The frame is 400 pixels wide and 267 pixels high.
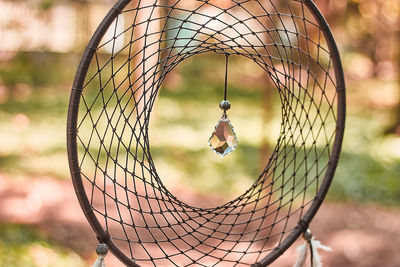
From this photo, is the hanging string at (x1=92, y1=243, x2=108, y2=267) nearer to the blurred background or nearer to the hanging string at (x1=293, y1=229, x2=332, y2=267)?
the hanging string at (x1=293, y1=229, x2=332, y2=267)

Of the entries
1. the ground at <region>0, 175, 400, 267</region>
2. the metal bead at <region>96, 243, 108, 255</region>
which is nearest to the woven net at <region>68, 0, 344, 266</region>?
the metal bead at <region>96, 243, 108, 255</region>

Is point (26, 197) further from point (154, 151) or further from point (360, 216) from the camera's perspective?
point (360, 216)

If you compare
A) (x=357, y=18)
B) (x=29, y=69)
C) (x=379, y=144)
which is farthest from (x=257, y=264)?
(x=357, y=18)

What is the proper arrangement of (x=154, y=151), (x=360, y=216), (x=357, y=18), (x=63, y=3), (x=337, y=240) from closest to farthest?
1. (x=337, y=240)
2. (x=360, y=216)
3. (x=154, y=151)
4. (x=63, y=3)
5. (x=357, y=18)

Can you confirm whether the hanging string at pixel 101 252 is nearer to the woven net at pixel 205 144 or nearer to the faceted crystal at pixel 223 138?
the woven net at pixel 205 144

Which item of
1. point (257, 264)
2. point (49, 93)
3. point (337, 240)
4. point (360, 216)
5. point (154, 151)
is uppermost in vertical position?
point (49, 93)

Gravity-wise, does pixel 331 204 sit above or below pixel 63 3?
below
